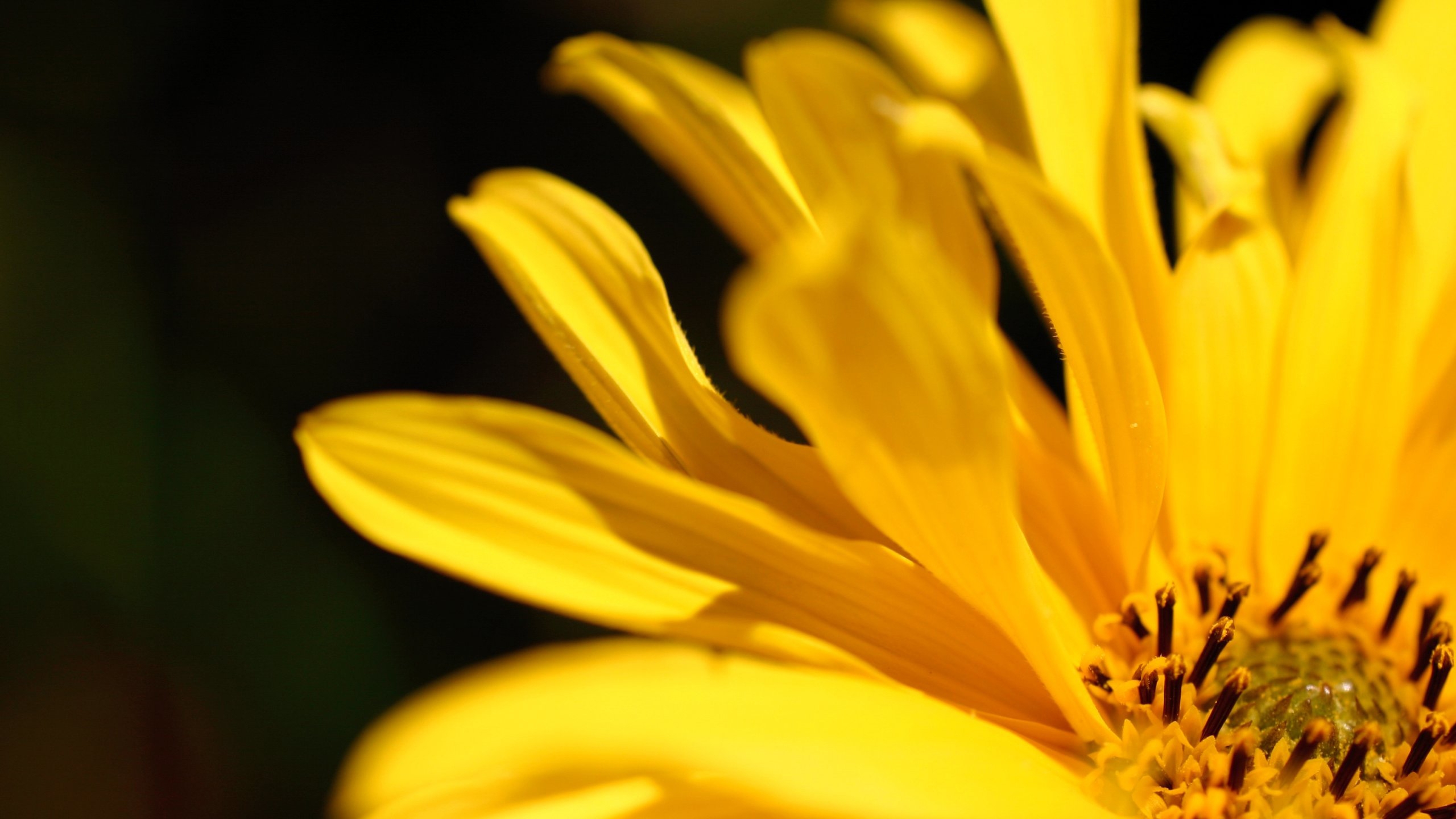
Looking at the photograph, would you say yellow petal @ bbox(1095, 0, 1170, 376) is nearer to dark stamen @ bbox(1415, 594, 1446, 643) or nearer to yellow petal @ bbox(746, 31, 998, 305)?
yellow petal @ bbox(746, 31, 998, 305)

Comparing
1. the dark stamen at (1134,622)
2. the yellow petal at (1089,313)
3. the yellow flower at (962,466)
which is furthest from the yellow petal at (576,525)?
the dark stamen at (1134,622)

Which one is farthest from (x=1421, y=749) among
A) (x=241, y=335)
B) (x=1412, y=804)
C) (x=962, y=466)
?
(x=241, y=335)

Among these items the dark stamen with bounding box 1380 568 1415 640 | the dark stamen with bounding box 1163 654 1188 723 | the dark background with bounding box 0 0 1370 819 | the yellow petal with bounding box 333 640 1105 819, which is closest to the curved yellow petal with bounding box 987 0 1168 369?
the dark stamen with bounding box 1163 654 1188 723

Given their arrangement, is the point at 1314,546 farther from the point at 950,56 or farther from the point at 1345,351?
the point at 950,56

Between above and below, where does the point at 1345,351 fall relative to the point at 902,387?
below

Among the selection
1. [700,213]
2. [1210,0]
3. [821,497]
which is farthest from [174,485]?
[1210,0]

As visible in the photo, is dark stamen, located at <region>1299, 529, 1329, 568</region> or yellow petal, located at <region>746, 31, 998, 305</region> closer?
yellow petal, located at <region>746, 31, 998, 305</region>

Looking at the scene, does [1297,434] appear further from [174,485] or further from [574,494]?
[174,485]
